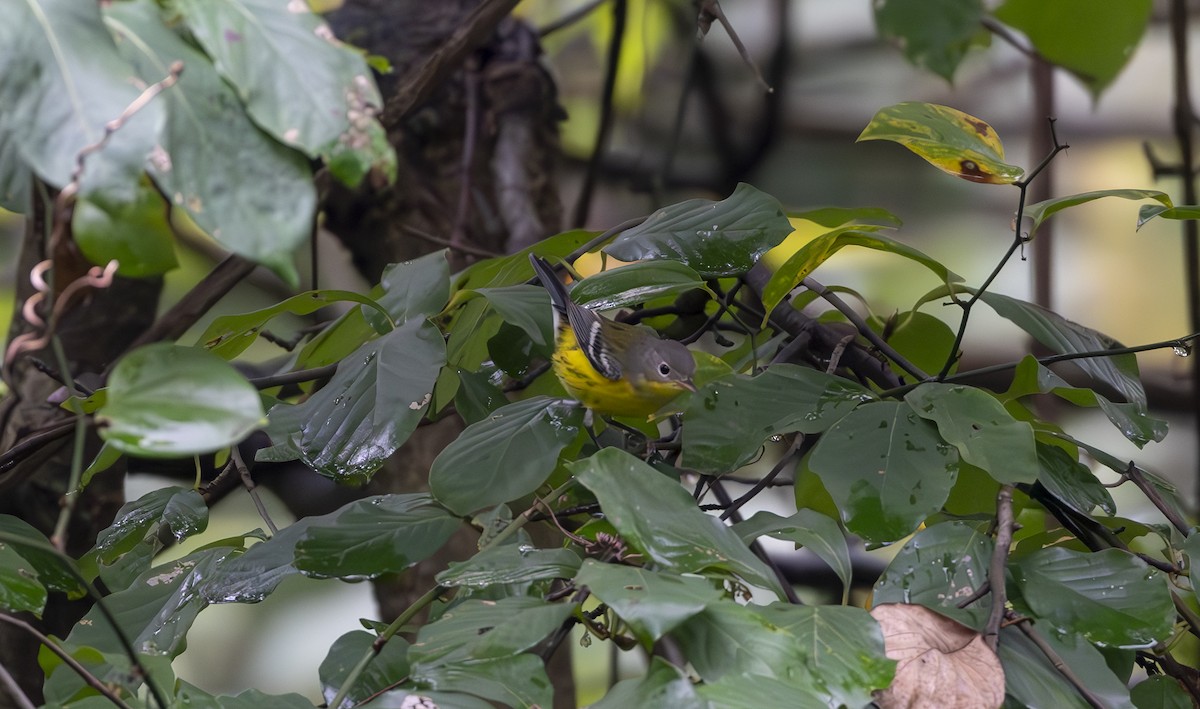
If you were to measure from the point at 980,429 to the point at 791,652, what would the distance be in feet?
0.70

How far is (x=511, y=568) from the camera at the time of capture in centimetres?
44

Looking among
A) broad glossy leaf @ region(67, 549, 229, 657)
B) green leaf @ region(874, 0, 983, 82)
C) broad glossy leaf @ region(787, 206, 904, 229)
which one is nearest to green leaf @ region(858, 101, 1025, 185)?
broad glossy leaf @ region(787, 206, 904, 229)

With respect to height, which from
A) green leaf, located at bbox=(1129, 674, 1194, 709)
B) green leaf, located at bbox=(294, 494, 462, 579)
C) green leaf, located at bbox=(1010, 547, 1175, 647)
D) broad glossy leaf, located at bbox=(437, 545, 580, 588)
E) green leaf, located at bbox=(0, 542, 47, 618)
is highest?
broad glossy leaf, located at bbox=(437, 545, 580, 588)

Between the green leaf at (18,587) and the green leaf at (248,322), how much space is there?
7.4 inches

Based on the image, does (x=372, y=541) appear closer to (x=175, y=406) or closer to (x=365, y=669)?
(x=365, y=669)

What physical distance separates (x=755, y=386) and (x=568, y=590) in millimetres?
205

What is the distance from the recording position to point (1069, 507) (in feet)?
2.02

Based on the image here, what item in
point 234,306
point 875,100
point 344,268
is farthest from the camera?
point 875,100

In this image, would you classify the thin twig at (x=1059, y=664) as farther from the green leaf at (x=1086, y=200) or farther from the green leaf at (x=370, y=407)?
the green leaf at (x=370, y=407)

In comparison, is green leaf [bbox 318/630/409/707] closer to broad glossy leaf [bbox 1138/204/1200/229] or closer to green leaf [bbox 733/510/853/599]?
green leaf [bbox 733/510/853/599]

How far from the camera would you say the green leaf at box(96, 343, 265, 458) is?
33cm

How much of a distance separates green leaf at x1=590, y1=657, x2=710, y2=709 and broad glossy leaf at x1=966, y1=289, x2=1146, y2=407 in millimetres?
413

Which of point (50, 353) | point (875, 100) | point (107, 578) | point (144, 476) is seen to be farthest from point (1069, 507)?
point (875, 100)

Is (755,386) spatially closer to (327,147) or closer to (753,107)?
(327,147)
